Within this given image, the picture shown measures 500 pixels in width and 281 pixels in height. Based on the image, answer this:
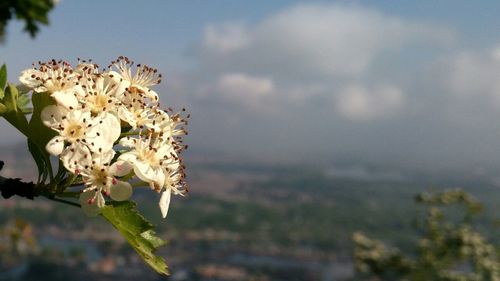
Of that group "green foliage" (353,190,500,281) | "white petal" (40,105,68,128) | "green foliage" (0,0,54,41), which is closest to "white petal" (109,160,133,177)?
"white petal" (40,105,68,128)

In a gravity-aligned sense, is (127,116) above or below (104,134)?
above

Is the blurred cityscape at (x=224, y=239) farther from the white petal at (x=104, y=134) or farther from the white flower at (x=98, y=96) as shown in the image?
the white petal at (x=104, y=134)

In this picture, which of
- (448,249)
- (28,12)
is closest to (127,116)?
(28,12)

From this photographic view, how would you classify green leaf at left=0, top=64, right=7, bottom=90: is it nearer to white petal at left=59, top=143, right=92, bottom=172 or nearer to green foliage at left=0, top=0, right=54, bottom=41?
white petal at left=59, top=143, right=92, bottom=172

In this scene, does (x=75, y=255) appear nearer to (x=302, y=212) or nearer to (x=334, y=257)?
(x=334, y=257)

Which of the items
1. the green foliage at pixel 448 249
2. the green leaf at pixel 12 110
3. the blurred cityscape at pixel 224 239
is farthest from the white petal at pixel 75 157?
the blurred cityscape at pixel 224 239

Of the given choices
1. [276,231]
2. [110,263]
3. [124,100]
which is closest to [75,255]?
[110,263]

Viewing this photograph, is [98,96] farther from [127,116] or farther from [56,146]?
[56,146]
